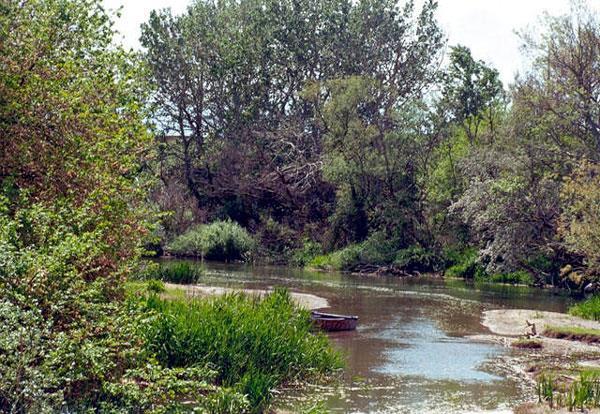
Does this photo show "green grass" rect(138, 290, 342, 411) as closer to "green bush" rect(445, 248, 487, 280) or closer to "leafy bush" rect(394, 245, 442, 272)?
"green bush" rect(445, 248, 487, 280)

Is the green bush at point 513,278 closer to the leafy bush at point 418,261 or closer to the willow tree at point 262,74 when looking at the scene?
the leafy bush at point 418,261

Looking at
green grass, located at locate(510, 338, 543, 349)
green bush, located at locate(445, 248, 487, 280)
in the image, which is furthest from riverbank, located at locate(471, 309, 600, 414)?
green bush, located at locate(445, 248, 487, 280)

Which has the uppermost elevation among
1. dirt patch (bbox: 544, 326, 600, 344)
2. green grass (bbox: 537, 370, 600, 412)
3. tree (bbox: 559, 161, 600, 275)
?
tree (bbox: 559, 161, 600, 275)

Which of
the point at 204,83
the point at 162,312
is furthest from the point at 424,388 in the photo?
the point at 204,83

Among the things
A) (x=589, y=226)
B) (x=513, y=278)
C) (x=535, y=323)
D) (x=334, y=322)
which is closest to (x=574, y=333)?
(x=535, y=323)

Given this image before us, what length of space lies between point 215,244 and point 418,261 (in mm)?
12336

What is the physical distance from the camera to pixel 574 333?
2491 cm

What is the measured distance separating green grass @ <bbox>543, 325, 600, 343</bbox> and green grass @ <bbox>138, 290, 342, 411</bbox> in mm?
10099

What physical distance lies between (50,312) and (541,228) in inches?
1298

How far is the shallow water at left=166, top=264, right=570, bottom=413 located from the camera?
1578 centimetres

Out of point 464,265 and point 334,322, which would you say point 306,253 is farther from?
point 334,322

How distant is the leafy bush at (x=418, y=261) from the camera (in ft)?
159

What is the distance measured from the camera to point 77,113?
13.1 meters

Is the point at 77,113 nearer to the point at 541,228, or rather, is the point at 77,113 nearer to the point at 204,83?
the point at 541,228
